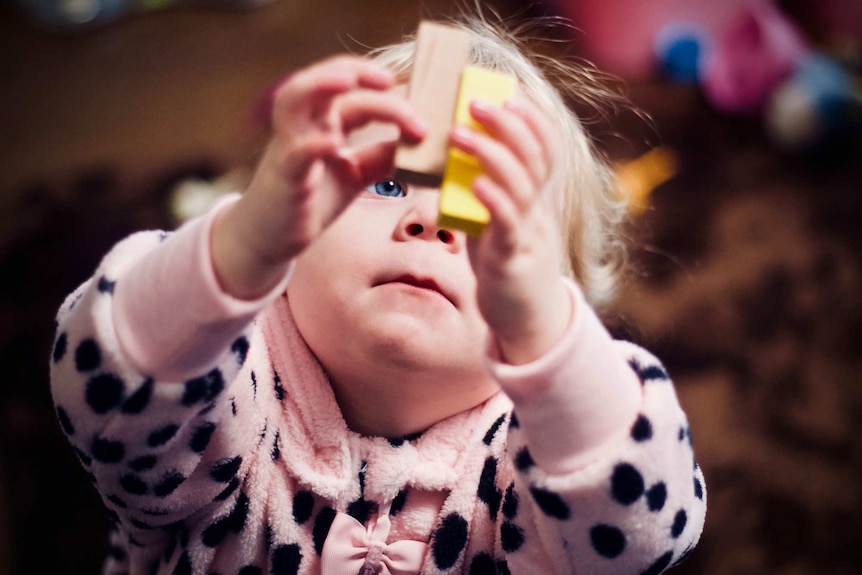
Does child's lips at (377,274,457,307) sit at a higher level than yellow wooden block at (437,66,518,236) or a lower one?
lower

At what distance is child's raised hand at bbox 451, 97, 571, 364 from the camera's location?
410 millimetres

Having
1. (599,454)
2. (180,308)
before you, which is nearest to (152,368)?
(180,308)

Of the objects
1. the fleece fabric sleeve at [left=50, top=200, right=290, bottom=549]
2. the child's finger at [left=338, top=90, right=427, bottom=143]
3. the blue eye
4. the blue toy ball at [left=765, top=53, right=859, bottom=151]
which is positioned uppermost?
the child's finger at [left=338, top=90, right=427, bottom=143]

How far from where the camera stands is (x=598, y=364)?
47cm

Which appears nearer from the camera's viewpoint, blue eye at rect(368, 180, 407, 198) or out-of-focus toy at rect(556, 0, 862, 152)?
blue eye at rect(368, 180, 407, 198)

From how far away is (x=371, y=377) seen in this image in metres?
0.58

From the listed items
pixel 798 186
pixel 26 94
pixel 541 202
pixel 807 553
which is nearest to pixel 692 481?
pixel 541 202

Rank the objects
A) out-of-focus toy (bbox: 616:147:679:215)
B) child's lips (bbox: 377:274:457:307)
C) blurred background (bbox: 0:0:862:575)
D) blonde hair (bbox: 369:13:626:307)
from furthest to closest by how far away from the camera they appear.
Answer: out-of-focus toy (bbox: 616:147:679:215)
blurred background (bbox: 0:0:862:575)
blonde hair (bbox: 369:13:626:307)
child's lips (bbox: 377:274:457:307)

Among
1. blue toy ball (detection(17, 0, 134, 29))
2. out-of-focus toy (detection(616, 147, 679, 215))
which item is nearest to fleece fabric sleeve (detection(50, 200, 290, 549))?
out-of-focus toy (detection(616, 147, 679, 215))

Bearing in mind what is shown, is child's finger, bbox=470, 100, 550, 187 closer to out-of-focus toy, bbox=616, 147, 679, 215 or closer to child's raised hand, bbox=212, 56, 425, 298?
child's raised hand, bbox=212, 56, 425, 298

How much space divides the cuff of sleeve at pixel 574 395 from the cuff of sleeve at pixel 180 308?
0.15m

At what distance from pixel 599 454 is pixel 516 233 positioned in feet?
0.49

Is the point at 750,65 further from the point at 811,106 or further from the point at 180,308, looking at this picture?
the point at 180,308

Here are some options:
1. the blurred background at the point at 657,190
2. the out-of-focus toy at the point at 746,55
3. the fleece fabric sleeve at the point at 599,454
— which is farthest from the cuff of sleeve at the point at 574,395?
the out-of-focus toy at the point at 746,55
